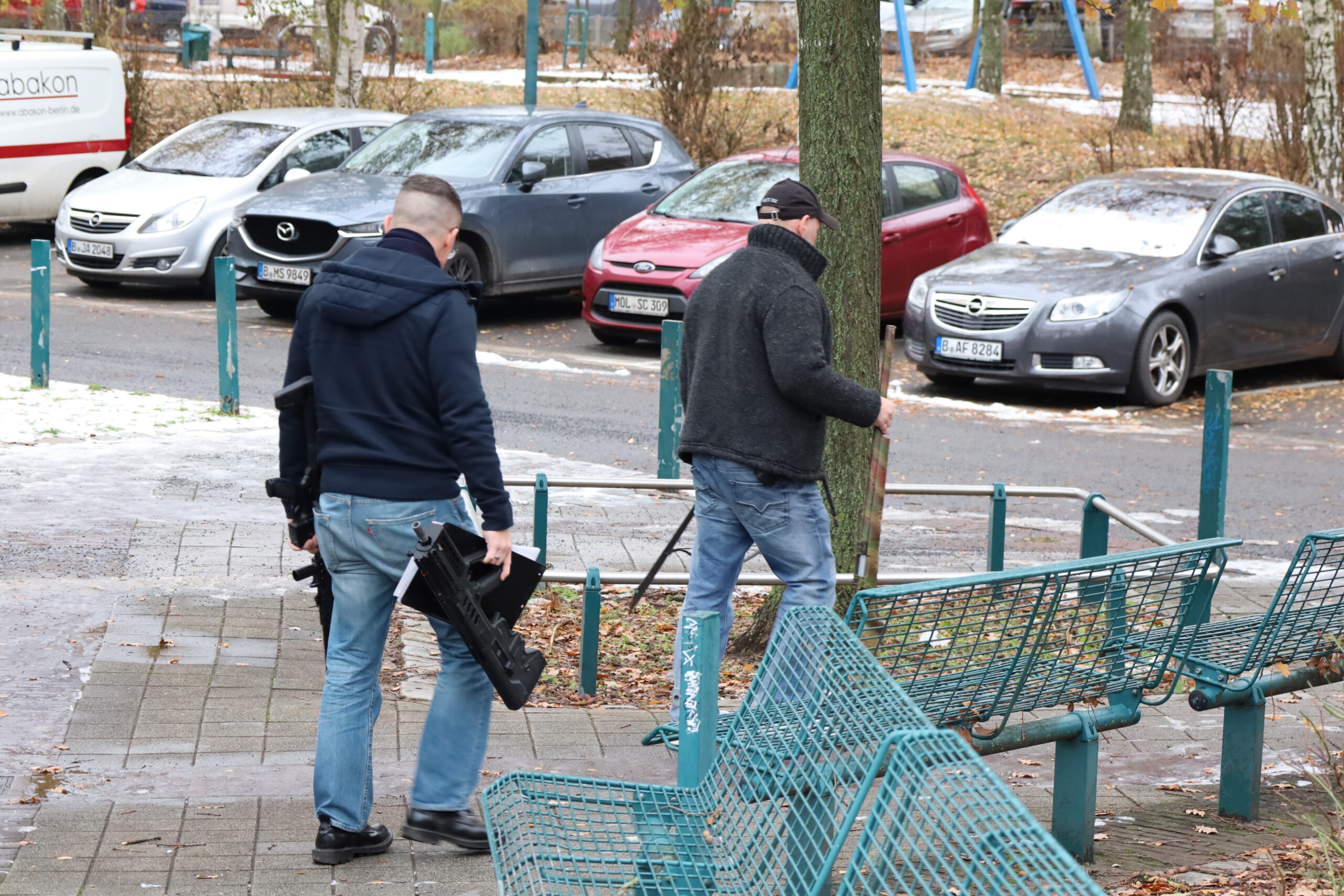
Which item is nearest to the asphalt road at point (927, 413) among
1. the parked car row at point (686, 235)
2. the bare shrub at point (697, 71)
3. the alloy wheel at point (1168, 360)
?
the alloy wheel at point (1168, 360)

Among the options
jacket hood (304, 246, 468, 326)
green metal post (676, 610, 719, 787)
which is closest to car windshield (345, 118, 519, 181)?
jacket hood (304, 246, 468, 326)

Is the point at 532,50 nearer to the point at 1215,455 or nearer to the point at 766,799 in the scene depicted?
the point at 1215,455

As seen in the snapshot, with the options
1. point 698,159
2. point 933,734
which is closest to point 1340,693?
point 933,734

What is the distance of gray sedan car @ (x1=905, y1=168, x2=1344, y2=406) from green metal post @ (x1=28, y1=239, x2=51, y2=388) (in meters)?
6.44

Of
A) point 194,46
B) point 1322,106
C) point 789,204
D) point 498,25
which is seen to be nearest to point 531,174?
point 1322,106

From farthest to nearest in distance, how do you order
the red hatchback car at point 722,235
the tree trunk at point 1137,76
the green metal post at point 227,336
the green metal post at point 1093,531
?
the tree trunk at point 1137,76 → the red hatchback car at point 722,235 → the green metal post at point 227,336 → the green metal post at point 1093,531

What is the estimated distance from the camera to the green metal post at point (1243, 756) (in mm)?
5023

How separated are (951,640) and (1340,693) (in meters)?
2.77

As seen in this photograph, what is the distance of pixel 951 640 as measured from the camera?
451 cm

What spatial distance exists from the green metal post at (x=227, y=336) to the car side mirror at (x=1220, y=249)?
7.44 meters

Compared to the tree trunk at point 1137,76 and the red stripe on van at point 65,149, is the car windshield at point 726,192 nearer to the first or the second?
the red stripe on van at point 65,149

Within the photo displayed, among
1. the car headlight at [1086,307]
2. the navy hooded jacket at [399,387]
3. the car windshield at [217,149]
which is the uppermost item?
the navy hooded jacket at [399,387]

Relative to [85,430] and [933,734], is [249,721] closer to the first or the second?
[933,734]

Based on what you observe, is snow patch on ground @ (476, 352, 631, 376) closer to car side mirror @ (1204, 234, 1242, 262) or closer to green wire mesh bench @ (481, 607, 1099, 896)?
car side mirror @ (1204, 234, 1242, 262)
